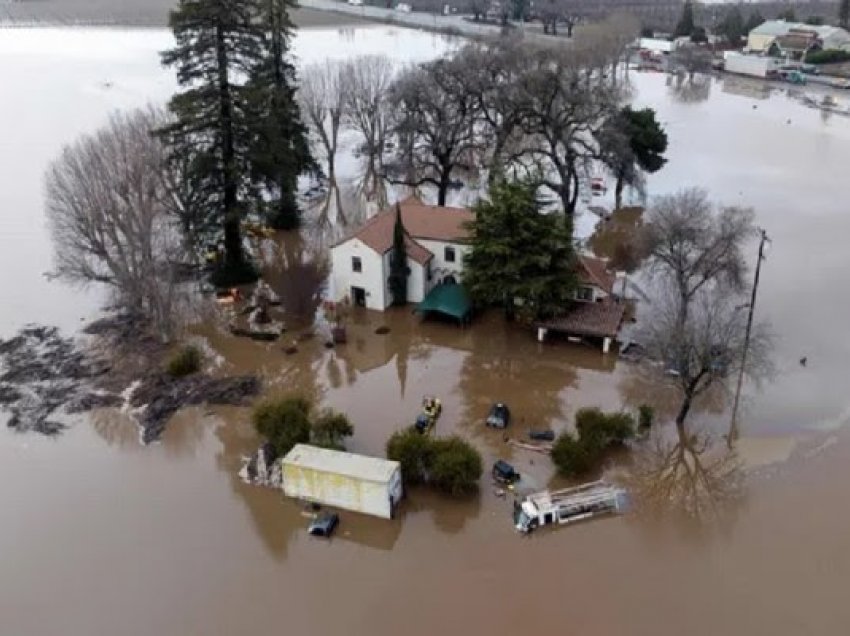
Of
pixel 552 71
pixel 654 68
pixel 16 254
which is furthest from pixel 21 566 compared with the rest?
pixel 654 68

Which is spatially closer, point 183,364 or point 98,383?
point 98,383

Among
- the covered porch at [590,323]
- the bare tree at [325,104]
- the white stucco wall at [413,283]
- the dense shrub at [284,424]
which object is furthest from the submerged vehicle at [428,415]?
the bare tree at [325,104]

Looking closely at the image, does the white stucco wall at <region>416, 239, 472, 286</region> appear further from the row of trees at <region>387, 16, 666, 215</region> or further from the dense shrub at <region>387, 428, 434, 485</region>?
the dense shrub at <region>387, 428, 434, 485</region>

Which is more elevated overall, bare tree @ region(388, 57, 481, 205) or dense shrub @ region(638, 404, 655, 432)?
bare tree @ region(388, 57, 481, 205)

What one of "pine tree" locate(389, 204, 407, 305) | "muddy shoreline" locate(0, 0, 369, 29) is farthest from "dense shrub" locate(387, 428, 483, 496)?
"muddy shoreline" locate(0, 0, 369, 29)

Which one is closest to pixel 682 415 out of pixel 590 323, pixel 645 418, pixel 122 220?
pixel 645 418

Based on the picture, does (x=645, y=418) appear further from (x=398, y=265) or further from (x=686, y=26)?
(x=686, y=26)

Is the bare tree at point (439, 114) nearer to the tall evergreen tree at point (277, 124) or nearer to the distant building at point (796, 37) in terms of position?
the tall evergreen tree at point (277, 124)
